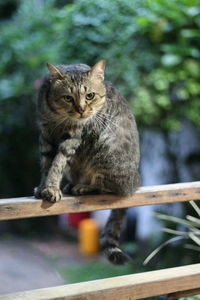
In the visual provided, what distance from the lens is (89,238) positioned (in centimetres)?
223

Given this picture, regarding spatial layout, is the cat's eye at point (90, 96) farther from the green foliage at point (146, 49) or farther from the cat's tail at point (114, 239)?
the green foliage at point (146, 49)

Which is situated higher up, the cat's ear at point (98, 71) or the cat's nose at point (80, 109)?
the cat's ear at point (98, 71)

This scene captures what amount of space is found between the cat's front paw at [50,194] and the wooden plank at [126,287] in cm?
27

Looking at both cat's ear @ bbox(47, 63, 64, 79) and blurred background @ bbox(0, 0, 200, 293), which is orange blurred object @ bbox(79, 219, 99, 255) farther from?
cat's ear @ bbox(47, 63, 64, 79)

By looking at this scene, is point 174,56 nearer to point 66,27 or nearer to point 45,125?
point 66,27

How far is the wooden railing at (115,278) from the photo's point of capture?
4.20 feet

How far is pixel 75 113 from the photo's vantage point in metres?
1.53

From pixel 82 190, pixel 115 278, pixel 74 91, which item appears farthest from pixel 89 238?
pixel 74 91

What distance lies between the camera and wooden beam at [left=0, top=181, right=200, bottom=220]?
1.31m

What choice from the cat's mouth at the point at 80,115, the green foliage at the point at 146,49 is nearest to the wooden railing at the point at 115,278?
the cat's mouth at the point at 80,115

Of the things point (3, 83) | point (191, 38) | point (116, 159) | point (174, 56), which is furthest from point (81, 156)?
point (3, 83)

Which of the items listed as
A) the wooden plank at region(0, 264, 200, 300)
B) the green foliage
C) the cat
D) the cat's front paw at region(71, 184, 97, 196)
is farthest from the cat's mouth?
the green foliage

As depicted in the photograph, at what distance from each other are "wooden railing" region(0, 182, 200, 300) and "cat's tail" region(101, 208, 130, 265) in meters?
0.14

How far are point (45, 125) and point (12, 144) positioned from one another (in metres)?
1.56
